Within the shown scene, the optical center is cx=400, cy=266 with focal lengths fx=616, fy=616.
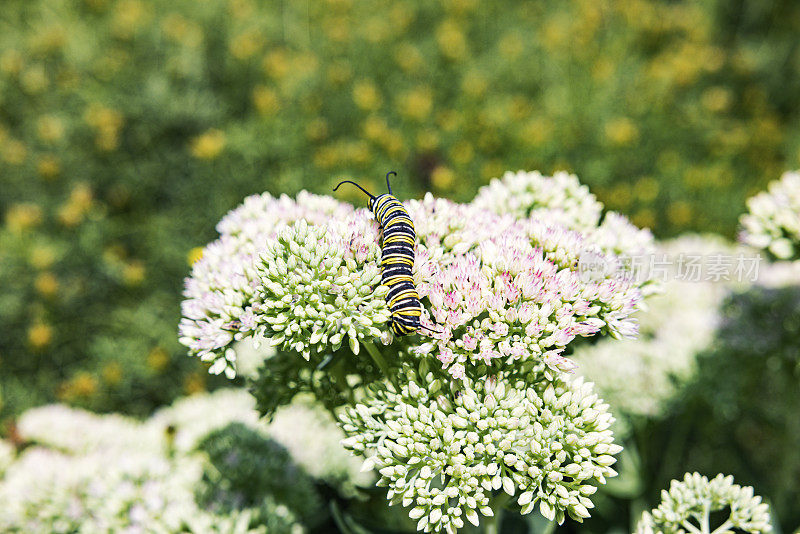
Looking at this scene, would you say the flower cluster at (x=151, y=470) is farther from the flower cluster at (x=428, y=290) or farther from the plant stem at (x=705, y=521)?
the plant stem at (x=705, y=521)

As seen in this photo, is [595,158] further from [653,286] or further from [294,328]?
[294,328]

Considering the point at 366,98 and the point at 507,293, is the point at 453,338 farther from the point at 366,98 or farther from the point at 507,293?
the point at 366,98

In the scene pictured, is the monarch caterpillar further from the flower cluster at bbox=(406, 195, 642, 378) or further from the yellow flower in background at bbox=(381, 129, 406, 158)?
the yellow flower in background at bbox=(381, 129, 406, 158)

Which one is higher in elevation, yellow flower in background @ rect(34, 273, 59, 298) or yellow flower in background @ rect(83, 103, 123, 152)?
yellow flower in background @ rect(83, 103, 123, 152)

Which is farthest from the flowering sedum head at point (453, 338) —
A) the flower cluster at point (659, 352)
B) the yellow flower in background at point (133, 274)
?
the yellow flower in background at point (133, 274)

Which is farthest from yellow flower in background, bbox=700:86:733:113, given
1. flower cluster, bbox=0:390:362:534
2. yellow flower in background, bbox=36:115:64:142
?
yellow flower in background, bbox=36:115:64:142
